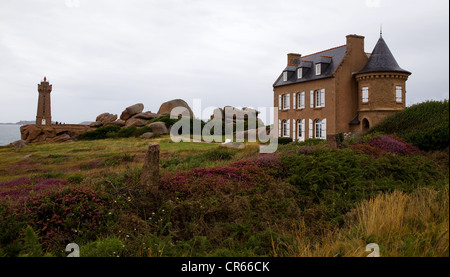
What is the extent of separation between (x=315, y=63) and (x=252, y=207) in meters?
24.2

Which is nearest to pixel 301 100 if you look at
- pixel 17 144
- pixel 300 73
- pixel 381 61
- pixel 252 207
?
pixel 300 73

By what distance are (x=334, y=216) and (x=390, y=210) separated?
3185mm

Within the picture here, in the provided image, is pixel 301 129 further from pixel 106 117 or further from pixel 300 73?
pixel 106 117

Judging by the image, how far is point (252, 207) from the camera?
8.64 meters

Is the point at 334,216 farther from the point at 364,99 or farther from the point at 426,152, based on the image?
the point at 364,99

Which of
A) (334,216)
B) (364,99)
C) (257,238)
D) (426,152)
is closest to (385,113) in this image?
(364,99)

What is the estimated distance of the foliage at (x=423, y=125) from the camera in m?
8.18

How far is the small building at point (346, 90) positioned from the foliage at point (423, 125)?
6.53 meters

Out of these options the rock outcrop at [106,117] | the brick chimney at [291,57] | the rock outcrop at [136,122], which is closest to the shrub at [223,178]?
the brick chimney at [291,57]

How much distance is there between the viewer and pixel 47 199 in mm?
7254

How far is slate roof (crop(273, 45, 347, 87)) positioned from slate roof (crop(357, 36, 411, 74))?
91.6 inches

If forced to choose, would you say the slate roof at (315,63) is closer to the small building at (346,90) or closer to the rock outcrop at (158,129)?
the small building at (346,90)

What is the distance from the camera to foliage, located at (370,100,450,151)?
26.8 feet
